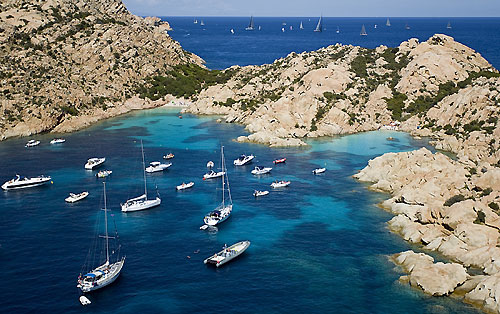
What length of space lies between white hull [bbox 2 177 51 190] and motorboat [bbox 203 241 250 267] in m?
50.1

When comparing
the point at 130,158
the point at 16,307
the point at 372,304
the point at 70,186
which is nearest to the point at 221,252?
the point at 372,304

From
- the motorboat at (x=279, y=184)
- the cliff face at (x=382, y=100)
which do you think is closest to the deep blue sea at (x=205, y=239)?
the motorboat at (x=279, y=184)

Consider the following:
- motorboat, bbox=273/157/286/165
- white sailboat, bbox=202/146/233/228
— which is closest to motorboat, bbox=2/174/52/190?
white sailboat, bbox=202/146/233/228

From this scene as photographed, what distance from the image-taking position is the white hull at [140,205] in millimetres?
95250

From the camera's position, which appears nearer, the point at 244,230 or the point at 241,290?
the point at 241,290

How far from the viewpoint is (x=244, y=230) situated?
87.9 m

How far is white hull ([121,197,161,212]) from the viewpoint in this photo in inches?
3750

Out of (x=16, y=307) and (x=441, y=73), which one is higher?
(x=441, y=73)

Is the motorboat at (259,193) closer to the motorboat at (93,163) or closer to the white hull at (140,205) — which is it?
the white hull at (140,205)

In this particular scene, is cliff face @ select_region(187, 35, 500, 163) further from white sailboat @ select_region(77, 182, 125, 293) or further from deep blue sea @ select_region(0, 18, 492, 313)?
white sailboat @ select_region(77, 182, 125, 293)

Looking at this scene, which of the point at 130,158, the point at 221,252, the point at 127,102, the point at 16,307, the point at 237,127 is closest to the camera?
the point at 16,307

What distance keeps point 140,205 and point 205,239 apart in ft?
61.1

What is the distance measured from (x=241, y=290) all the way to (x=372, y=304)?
16514 millimetres

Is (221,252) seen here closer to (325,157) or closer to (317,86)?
(325,157)
